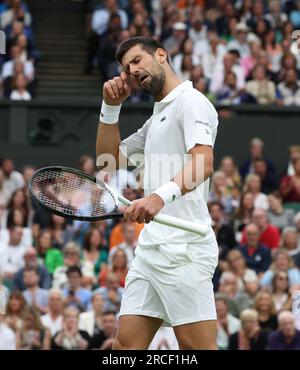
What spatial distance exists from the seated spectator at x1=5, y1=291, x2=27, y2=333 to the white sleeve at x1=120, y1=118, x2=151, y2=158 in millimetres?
4669

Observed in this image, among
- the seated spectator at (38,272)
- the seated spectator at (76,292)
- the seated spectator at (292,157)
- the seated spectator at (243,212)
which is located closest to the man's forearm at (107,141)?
the seated spectator at (76,292)

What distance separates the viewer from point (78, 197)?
739 cm

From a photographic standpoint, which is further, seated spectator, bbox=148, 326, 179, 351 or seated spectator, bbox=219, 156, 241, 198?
seated spectator, bbox=219, 156, 241, 198

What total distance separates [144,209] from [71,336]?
18.0 feet

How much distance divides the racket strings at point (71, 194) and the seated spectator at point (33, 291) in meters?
5.45

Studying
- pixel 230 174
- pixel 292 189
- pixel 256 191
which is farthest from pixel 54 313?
pixel 292 189

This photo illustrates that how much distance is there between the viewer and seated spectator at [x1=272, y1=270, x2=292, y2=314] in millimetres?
12828

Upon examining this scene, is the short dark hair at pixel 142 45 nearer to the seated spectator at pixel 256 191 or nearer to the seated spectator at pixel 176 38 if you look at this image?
the seated spectator at pixel 256 191

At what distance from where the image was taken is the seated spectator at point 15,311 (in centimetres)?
1206

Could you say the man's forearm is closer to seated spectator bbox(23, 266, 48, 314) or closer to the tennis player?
the tennis player

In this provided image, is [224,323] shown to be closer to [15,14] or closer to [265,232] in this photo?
[265,232]

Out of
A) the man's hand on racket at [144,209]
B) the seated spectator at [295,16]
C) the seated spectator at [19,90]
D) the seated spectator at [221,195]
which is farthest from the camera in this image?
the seated spectator at [295,16]

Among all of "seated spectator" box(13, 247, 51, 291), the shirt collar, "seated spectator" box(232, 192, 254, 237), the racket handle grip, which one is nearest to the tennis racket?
the racket handle grip

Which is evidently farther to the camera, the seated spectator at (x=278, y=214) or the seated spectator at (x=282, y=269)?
the seated spectator at (x=278, y=214)
